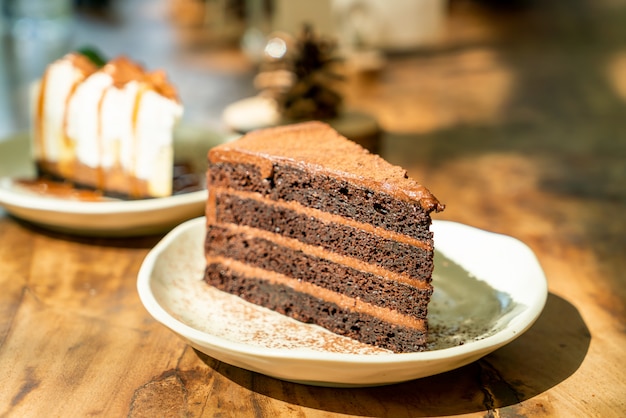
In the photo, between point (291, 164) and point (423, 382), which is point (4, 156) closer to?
point (291, 164)

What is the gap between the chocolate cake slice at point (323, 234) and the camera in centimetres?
143

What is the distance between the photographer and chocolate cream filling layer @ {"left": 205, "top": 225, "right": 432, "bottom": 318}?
4.75 ft

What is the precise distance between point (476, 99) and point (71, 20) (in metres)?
2.73

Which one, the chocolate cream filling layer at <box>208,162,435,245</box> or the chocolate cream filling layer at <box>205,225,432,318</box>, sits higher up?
the chocolate cream filling layer at <box>208,162,435,245</box>

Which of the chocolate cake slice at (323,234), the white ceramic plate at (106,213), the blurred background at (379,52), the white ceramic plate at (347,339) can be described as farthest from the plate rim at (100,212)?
the blurred background at (379,52)

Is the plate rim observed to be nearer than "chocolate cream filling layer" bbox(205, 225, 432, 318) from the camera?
No

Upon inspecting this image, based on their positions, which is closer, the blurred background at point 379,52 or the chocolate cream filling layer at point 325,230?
the chocolate cream filling layer at point 325,230

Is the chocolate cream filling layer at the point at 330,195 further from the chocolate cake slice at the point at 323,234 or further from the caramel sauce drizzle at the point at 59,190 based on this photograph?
the caramel sauce drizzle at the point at 59,190

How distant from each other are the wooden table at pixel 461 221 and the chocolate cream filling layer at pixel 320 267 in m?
0.16

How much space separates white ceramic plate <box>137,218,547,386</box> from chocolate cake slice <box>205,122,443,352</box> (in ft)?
0.14

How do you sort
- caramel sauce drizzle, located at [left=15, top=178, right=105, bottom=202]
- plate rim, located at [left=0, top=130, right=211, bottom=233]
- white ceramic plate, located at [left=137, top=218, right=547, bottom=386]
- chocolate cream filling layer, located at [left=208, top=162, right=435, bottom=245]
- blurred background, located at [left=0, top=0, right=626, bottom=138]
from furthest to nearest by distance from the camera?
blurred background, located at [left=0, top=0, right=626, bottom=138] → caramel sauce drizzle, located at [left=15, top=178, right=105, bottom=202] → plate rim, located at [left=0, top=130, right=211, bottom=233] → chocolate cream filling layer, located at [left=208, top=162, right=435, bottom=245] → white ceramic plate, located at [left=137, top=218, right=547, bottom=386]

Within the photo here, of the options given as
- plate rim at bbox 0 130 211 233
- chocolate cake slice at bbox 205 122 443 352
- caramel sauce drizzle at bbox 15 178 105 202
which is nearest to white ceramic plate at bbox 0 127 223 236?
plate rim at bbox 0 130 211 233

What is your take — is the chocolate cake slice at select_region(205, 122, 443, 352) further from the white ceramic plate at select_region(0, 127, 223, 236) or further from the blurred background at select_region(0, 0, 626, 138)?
the blurred background at select_region(0, 0, 626, 138)

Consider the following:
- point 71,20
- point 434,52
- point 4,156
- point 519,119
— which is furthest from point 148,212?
point 71,20
